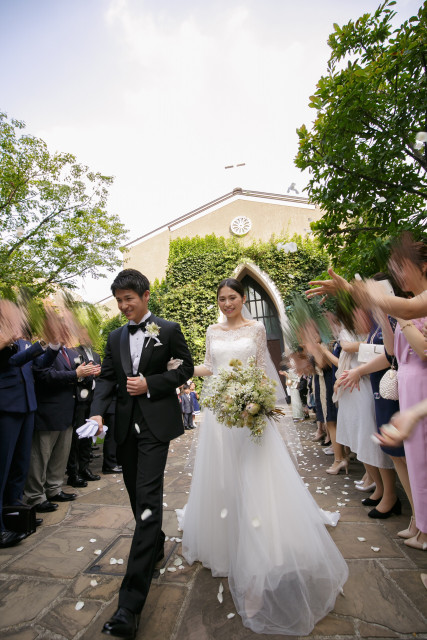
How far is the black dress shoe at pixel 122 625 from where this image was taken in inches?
81.1

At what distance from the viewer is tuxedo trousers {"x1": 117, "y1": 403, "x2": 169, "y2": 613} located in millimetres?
Answer: 2227

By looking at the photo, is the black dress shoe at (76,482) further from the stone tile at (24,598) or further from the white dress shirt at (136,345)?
the white dress shirt at (136,345)

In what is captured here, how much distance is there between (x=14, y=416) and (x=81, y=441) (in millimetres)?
2133

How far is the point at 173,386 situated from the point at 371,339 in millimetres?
2449

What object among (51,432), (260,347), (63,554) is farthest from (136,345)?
(51,432)

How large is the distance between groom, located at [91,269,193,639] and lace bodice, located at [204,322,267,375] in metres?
0.50

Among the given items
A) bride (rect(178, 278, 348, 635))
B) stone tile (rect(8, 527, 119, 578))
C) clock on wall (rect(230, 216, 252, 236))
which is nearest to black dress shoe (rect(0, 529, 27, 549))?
stone tile (rect(8, 527, 119, 578))

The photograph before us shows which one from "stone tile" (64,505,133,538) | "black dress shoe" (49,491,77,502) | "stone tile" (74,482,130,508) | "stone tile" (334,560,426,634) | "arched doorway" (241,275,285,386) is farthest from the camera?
"arched doorway" (241,275,285,386)

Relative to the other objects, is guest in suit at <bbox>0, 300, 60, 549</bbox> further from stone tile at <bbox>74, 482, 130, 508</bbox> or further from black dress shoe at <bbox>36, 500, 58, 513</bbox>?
stone tile at <bbox>74, 482, 130, 508</bbox>

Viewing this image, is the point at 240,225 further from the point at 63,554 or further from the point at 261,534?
the point at 261,534

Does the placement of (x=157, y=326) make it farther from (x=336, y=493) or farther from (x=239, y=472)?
(x=336, y=493)

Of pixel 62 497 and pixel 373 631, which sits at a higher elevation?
pixel 373 631

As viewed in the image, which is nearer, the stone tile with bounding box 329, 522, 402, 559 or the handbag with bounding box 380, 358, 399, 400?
the stone tile with bounding box 329, 522, 402, 559

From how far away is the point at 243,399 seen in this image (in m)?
2.67
